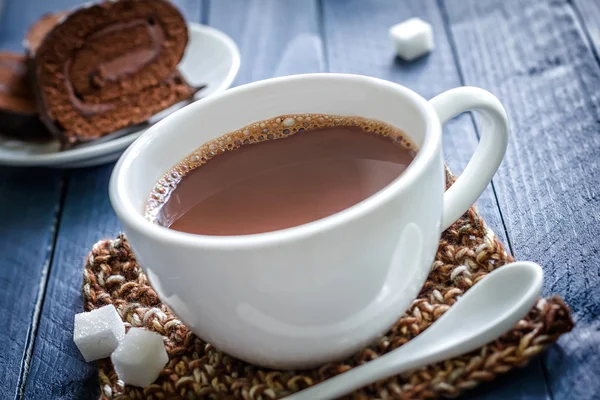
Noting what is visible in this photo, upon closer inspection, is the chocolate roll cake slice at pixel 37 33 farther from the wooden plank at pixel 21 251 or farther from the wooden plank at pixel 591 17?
the wooden plank at pixel 591 17

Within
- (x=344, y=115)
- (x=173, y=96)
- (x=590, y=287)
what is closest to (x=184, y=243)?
(x=344, y=115)

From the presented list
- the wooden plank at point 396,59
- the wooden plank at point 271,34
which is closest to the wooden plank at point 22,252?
the wooden plank at point 271,34

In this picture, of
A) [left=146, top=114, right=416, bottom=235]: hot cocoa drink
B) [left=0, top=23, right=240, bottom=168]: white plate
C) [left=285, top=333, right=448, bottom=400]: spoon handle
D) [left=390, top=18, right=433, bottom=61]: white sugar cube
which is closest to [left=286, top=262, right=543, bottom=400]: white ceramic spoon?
[left=285, top=333, right=448, bottom=400]: spoon handle

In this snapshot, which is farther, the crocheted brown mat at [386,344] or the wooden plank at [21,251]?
the wooden plank at [21,251]

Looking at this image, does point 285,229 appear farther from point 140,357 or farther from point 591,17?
point 591,17

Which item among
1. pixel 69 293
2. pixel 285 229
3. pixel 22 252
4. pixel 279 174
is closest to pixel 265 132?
pixel 279 174

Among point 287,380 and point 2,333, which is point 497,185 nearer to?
point 287,380
